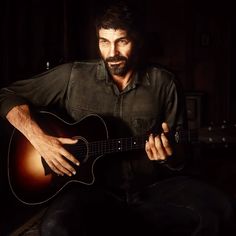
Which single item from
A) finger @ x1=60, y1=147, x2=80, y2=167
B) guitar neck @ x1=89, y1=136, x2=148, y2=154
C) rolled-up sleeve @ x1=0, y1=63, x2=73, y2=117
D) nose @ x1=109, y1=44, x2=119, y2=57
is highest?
nose @ x1=109, y1=44, x2=119, y2=57

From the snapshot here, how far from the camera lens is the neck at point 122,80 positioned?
1.81 metres

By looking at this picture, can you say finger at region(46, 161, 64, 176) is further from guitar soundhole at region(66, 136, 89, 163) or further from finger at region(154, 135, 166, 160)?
finger at region(154, 135, 166, 160)

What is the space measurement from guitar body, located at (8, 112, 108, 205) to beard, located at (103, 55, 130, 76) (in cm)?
20

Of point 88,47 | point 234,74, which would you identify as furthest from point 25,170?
point 234,74

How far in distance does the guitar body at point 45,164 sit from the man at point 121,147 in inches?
1.0

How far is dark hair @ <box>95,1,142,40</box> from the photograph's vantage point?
169cm

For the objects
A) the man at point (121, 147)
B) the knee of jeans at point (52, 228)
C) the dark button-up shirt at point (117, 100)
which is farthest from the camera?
the dark button-up shirt at point (117, 100)

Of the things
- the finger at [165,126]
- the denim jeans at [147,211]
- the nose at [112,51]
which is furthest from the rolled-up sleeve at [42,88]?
the finger at [165,126]

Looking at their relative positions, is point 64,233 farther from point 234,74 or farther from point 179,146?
point 234,74

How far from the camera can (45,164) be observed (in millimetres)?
1701

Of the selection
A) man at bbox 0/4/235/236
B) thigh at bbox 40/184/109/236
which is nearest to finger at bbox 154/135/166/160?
man at bbox 0/4/235/236

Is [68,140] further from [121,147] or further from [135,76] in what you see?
[135,76]

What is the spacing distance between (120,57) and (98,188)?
532 millimetres

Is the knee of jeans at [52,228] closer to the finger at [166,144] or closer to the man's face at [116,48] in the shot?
the finger at [166,144]
